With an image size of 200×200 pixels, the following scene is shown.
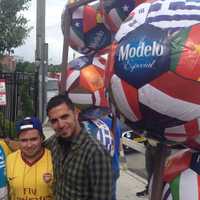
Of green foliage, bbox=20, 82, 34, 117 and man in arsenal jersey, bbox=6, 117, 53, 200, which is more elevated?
man in arsenal jersey, bbox=6, 117, 53, 200

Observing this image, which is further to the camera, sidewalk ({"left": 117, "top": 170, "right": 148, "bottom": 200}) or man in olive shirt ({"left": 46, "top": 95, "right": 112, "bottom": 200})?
sidewalk ({"left": 117, "top": 170, "right": 148, "bottom": 200})

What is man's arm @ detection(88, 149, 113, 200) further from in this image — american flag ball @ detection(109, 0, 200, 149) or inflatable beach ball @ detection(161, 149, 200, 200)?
american flag ball @ detection(109, 0, 200, 149)

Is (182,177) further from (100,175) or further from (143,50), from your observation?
(143,50)

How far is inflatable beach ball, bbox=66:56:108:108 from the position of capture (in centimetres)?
365

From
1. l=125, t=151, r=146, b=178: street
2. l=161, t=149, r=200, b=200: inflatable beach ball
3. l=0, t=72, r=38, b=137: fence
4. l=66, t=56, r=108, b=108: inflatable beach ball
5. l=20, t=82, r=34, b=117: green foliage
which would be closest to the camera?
l=161, t=149, r=200, b=200: inflatable beach ball

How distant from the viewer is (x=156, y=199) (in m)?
2.45

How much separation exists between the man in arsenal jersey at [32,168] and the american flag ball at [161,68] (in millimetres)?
884

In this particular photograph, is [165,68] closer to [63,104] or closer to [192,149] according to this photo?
[192,149]

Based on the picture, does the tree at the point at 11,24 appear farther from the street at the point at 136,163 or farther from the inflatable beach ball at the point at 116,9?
the inflatable beach ball at the point at 116,9

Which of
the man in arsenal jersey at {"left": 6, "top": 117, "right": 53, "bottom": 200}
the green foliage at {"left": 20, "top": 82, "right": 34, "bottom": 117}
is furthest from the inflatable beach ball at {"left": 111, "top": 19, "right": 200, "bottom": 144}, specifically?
the green foliage at {"left": 20, "top": 82, "right": 34, "bottom": 117}

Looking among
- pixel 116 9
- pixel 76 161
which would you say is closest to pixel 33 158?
pixel 76 161

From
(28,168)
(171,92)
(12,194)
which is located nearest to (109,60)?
(171,92)

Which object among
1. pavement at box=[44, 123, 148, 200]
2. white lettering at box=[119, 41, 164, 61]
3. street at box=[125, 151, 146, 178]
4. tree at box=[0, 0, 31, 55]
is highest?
white lettering at box=[119, 41, 164, 61]

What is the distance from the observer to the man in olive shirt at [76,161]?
2.50 metres
